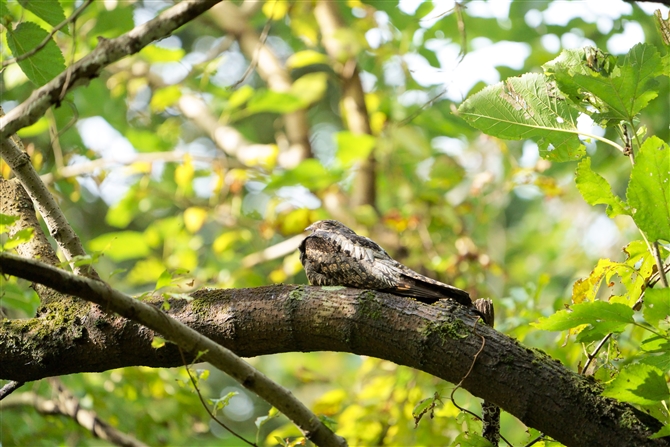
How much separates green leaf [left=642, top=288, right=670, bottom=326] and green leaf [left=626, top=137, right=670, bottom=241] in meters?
0.26

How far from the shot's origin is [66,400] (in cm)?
392

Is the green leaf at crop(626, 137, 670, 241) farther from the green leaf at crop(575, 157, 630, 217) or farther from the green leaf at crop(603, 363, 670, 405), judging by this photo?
the green leaf at crop(603, 363, 670, 405)

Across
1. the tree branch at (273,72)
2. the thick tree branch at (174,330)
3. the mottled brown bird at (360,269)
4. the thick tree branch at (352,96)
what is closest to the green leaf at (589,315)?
the mottled brown bird at (360,269)

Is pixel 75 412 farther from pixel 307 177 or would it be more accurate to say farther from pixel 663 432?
pixel 663 432

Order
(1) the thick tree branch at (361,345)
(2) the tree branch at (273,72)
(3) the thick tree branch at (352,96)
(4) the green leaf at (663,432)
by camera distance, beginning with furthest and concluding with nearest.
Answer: (2) the tree branch at (273,72), (3) the thick tree branch at (352,96), (1) the thick tree branch at (361,345), (4) the green leaf at (663,432)

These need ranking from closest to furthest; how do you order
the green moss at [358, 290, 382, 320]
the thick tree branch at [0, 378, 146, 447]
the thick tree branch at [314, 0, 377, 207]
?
the green moss at [358, 290, 382, 320] → the thick tree branch at [0, 378, 146, 447] → the thick tree branch at [314, 0, 377, 207]

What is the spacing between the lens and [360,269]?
2584 mm

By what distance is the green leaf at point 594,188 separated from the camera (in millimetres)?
1893

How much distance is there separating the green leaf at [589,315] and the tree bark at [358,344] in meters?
0.24

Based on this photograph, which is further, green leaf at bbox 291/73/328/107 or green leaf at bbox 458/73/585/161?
green leaf at bbox 291/73/328/107

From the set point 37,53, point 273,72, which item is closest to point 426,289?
point 37,53

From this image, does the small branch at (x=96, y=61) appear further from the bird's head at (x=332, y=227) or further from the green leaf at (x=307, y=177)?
the green leaf at (x=307, y=177)

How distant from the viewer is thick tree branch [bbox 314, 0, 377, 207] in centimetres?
572

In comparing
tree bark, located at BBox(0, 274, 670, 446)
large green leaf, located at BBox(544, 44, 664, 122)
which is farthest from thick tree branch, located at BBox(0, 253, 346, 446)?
large green leaf, located at BBox(544, 44, 664, 122)
